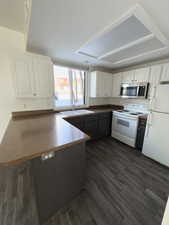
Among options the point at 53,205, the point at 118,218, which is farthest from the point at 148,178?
the point at 53,205

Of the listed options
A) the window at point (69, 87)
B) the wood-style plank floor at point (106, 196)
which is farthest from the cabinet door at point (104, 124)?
the wood-style plank floor at point (106, 196)

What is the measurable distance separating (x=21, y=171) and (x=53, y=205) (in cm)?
111

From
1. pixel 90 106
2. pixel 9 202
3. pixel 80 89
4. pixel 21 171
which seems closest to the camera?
pixel 9 202

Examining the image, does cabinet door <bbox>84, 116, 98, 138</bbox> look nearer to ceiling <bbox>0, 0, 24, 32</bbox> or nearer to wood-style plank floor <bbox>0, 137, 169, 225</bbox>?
wood-style plank floor <bbox>0, 137, 169, 225</bbox>

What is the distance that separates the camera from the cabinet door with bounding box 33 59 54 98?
1937 millimetres

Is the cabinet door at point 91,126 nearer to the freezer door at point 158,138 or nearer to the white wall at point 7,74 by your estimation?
the freezer door at point 158,138

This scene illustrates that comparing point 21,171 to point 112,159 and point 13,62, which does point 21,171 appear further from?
point 13,62

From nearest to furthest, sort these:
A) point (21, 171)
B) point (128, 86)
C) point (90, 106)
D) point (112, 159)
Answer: point (21, 171) → point (112, 159) → point (128, 86) → point (90, 106)

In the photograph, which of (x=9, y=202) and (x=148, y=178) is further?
(x=148, y=178)

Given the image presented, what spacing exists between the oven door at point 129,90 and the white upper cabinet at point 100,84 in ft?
1.76

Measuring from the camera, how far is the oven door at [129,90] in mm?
2727

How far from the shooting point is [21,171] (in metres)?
1.86

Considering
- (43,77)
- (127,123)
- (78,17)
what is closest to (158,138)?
(127,123)

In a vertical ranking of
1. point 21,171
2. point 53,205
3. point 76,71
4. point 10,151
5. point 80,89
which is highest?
point 76,71
